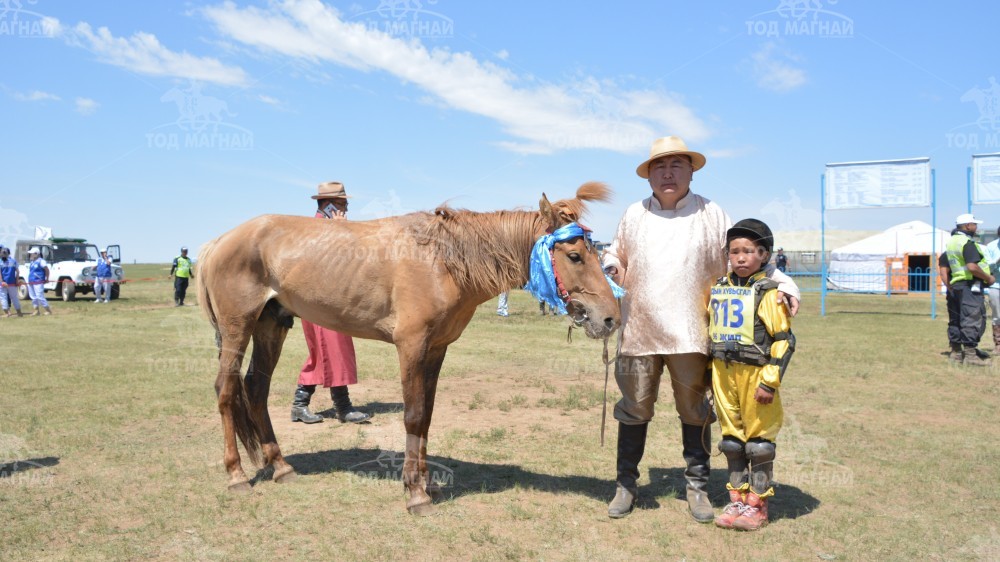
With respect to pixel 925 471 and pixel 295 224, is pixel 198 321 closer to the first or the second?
pixel 295 224

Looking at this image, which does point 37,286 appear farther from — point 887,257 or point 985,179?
point 887,257

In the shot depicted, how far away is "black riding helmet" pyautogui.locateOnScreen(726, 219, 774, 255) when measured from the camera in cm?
372

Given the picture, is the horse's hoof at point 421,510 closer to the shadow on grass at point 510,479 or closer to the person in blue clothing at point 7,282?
the shadow on grass at point 510,479

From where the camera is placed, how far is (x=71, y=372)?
8828 mm

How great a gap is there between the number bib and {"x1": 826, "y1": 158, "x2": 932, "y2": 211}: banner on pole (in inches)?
638

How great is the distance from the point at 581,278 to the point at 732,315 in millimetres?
926

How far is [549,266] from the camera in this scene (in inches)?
158

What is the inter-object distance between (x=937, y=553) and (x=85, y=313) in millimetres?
20750

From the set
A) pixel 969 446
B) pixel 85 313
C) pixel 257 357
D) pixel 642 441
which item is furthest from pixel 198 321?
pixel 969 446

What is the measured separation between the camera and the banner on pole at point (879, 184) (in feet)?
55.5

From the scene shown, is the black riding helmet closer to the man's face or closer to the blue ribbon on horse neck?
the man's face

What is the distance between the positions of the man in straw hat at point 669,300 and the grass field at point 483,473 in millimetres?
421

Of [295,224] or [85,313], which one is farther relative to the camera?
[85,313]

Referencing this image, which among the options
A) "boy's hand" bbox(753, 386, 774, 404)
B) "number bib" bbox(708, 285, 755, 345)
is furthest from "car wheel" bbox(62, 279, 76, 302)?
"boy's hand" bbox(753, 386, 774, 404)
